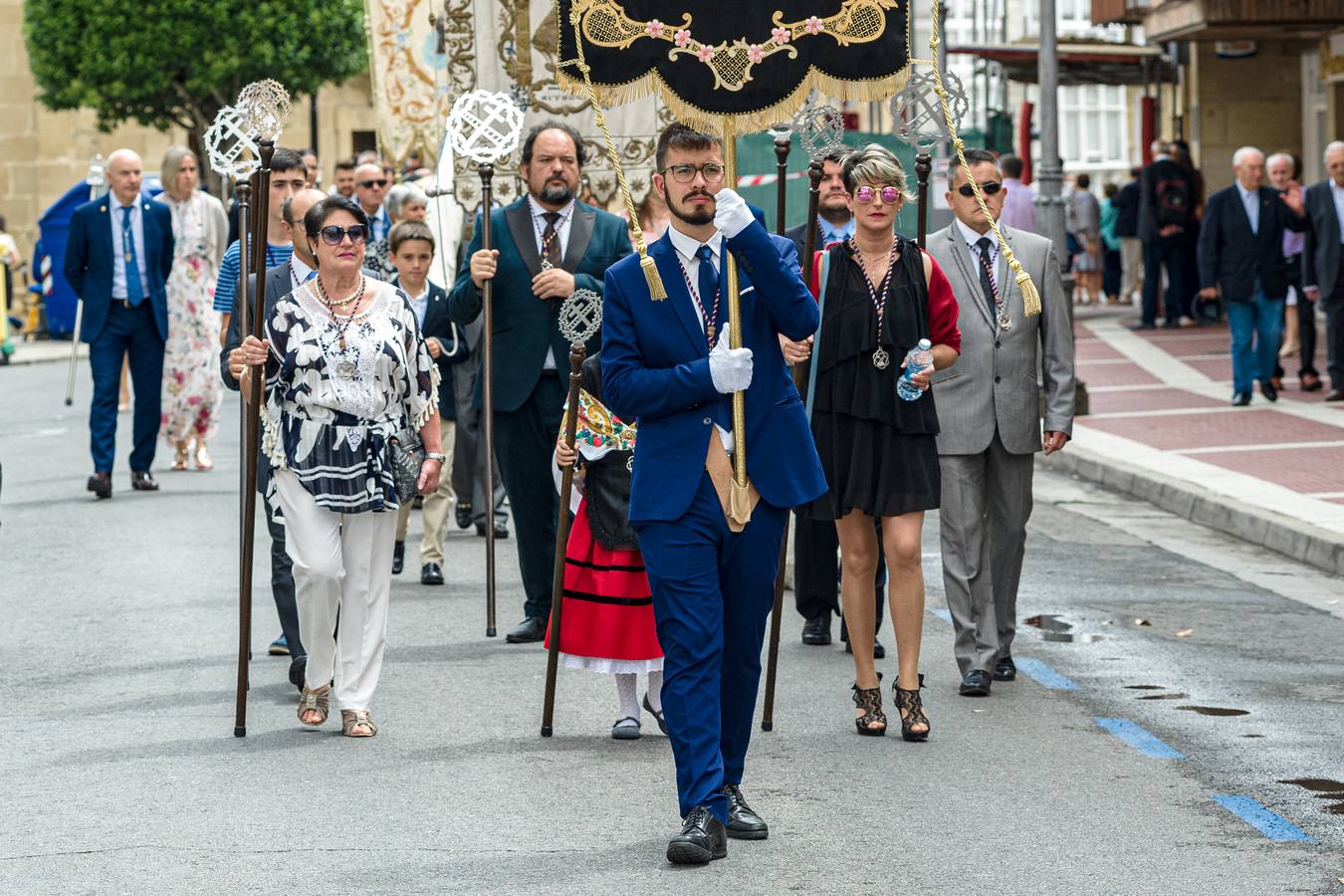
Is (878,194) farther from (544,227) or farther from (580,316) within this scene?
(544,227)

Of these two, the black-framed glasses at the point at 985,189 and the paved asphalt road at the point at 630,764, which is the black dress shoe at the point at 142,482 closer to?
the paved asphalt road at the point at 630,764

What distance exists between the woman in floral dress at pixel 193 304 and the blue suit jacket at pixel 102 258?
0.35 m

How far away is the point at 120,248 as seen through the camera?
49.0 feet

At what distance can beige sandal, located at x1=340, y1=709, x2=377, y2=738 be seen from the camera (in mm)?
7961

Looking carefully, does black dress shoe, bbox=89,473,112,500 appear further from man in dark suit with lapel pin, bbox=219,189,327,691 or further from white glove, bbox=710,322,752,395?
white glove, bbox=710,322,752,395

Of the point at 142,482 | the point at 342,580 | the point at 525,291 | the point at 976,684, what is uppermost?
the point at 525,291

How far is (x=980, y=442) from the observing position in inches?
348

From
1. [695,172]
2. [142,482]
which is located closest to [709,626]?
[695,172]

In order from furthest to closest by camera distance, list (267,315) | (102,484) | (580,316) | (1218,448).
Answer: (1218,448) → (102,484) → (267,315) → (580,316)

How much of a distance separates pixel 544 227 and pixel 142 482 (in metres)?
6.58

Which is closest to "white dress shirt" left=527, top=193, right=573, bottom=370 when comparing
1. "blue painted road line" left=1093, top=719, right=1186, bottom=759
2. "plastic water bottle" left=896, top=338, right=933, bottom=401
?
"plastic water bottle" left=896, top=338, right=933, bottom=401

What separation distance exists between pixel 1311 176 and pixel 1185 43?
320 cm

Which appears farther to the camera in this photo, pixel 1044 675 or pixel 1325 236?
pixel 1325 236

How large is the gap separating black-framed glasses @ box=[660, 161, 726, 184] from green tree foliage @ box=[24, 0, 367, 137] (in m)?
36.9
